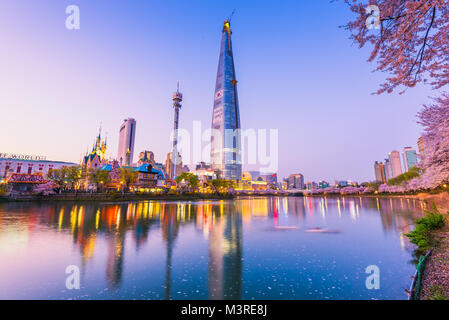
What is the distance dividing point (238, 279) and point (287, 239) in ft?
26.2

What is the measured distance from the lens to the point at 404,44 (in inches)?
233

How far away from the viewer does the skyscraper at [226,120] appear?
6939 inches

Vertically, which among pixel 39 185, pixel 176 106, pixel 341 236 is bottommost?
pixel 341 236

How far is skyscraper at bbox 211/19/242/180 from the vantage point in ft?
578

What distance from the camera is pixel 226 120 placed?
580ft

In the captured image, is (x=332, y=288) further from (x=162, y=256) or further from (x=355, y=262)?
(x=162, y=256)

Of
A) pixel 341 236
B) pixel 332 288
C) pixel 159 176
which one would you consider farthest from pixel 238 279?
pixel 159 176
